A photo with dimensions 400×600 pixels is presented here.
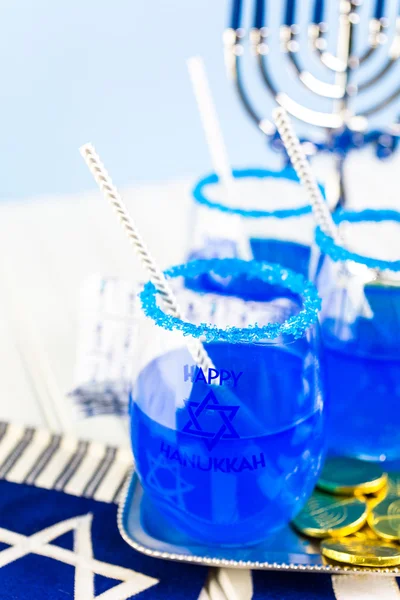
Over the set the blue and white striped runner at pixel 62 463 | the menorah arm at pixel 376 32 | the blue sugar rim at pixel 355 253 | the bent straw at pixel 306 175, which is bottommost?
the blue and white striped runner at pixel 62 463

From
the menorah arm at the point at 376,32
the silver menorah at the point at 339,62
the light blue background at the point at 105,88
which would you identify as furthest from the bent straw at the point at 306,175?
the light blue background at the point at 105,88

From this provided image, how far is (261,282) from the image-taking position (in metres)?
0.54

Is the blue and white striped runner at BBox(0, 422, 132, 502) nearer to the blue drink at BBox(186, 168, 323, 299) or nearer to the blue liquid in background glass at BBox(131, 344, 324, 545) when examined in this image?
the blue liquid in background glass at BBox(131, 344, 324, 545)

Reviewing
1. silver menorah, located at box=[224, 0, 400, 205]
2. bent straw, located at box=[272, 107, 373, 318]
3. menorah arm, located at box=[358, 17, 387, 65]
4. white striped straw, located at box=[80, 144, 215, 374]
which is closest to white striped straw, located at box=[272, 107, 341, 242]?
bent straw, located at box=[272, 107, 373, 318]

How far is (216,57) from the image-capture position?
205 centimetres

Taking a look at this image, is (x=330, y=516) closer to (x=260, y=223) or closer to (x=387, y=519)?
(x=387, y=519)

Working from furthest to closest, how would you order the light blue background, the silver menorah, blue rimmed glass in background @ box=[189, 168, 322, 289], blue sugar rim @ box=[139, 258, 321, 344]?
the light blue background < the silver menorah < blue rimmed glass in background @ box=[189, 168, 322, 289] < blue sugar rim @ box=[139, 258, 321, 344]

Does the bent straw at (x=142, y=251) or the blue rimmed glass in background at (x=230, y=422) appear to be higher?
the bent straw at (x=142, y=251)

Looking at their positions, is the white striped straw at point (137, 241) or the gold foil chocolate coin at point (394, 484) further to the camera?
the gold foil chocolate coin at point (394, 484)

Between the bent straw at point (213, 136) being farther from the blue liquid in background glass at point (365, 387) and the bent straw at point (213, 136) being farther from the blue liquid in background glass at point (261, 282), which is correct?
the blue liquid in background glass at point (365, 387)

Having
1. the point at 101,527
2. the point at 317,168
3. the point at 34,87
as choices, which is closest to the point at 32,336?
the point at 101,527

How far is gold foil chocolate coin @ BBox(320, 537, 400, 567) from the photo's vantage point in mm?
466

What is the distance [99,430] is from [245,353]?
0.27 metres

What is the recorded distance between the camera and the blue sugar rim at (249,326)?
0.43m
